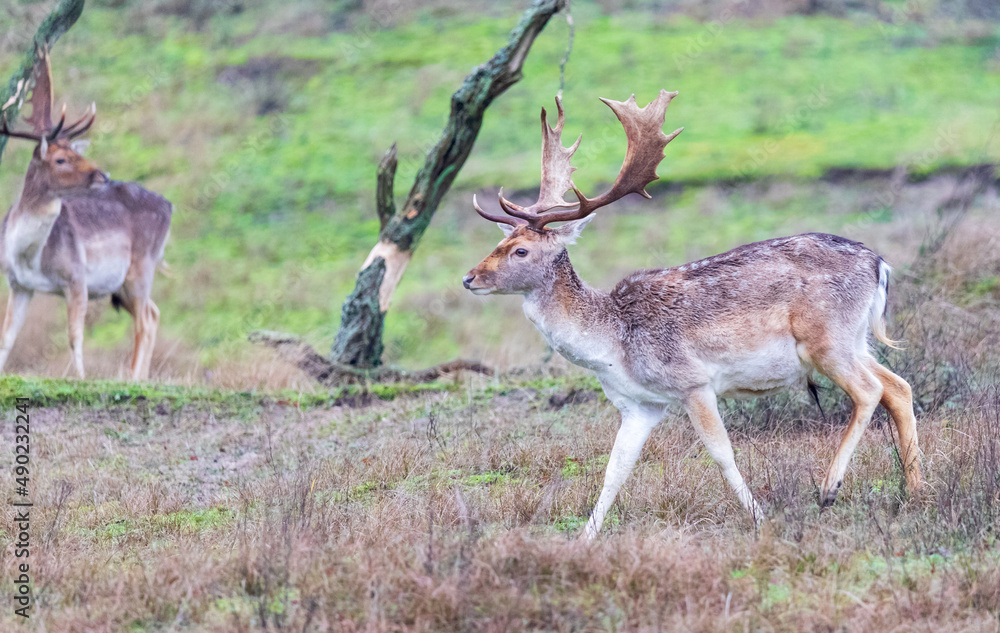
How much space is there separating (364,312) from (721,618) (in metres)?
6.89

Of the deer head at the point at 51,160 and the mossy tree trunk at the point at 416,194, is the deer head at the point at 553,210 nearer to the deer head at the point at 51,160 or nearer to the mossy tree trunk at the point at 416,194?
the mossy tree trunk at the point at 416,194

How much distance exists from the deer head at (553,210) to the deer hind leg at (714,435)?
1.13m

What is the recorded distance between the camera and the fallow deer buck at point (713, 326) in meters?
5.71

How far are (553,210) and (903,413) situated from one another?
7.94 ft

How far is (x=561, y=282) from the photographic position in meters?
6.08

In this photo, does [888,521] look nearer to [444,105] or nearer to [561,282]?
[561,282]

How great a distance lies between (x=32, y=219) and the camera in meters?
10.8

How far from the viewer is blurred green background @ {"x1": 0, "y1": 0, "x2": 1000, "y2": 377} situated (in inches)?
628

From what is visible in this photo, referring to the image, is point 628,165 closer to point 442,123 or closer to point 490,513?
point 490,513

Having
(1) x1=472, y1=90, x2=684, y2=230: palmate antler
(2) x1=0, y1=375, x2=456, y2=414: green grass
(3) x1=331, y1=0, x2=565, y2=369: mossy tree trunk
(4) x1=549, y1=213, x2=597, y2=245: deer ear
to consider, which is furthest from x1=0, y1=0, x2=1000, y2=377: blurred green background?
(4) x1=549, y1=213, x2=597, y2=245: deer ear

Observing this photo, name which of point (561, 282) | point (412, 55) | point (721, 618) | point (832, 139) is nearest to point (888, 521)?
point (721, 618)

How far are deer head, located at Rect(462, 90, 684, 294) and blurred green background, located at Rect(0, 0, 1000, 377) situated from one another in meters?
5.38

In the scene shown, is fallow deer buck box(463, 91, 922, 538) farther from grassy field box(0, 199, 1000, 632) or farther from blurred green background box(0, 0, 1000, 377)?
blurred green background box(0, 0, 1000, 377)

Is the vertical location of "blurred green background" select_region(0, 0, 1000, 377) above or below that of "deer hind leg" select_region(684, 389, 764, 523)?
below
